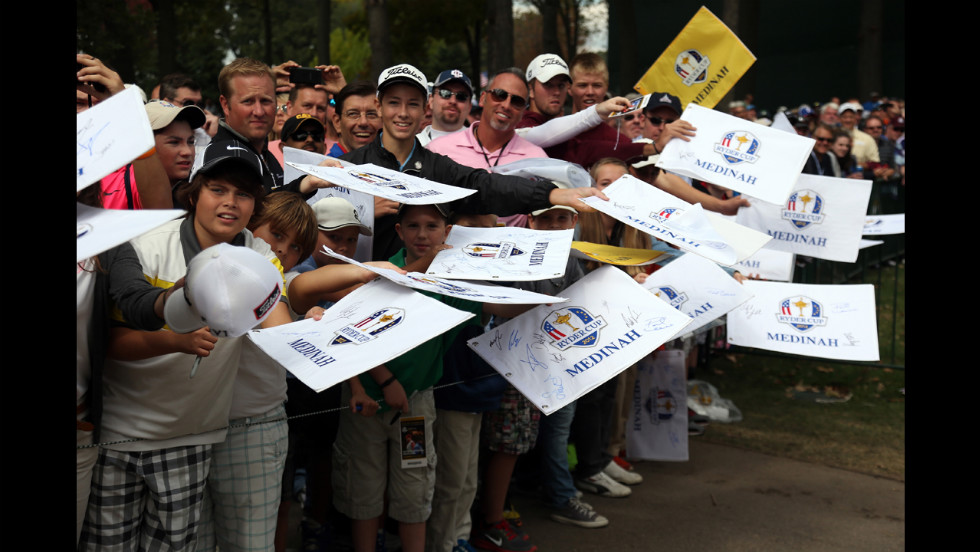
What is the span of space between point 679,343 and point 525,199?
10.2 ft

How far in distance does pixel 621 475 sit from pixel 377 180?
339 centimetres

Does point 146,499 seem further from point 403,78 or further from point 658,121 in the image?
point 658,121

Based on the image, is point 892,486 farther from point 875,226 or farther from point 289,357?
point 289,357

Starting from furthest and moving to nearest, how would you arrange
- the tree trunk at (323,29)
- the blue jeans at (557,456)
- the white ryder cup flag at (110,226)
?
the tree trunk at (323,29) → the blue jeans at (557,456) → the white ryder cup flag at (110,226)

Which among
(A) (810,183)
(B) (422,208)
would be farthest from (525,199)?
(A) (810,183)

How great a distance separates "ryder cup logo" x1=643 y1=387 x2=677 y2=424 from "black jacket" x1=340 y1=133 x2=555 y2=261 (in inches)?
98.1

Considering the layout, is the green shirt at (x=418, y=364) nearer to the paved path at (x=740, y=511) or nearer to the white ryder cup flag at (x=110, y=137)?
the paved path at (x=740, y=511)

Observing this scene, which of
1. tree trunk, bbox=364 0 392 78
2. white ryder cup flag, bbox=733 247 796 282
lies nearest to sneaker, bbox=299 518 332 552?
white ryder cup flag, bbox=733 247 796 282

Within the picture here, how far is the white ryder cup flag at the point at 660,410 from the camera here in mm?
5957

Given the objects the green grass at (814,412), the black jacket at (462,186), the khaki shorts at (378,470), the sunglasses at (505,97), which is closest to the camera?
the black jacket at (462,186)

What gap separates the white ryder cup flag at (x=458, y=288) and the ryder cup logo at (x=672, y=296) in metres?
1.33

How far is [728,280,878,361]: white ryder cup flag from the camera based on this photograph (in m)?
4.58

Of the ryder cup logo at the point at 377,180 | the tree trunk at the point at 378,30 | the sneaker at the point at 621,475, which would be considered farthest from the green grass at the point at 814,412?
the tree trunk at the point at 378,30

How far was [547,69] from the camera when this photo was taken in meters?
5.46
